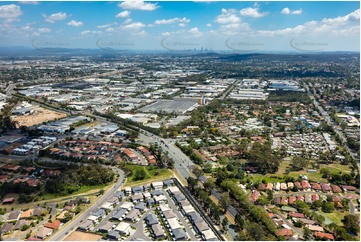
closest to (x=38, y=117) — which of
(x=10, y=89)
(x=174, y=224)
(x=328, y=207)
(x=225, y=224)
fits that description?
(x=10, y=89)

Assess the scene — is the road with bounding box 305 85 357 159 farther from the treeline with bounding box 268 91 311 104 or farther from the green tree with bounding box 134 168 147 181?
the green tree with bounding box 134 168 147 181

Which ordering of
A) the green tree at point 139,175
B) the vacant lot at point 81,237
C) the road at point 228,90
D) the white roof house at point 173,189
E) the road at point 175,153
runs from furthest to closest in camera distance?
the road at point 228,90, the road at point 175,153, the green tree at point 139,175, the white roof house at point 173,189, the vacant lot at point 81,237

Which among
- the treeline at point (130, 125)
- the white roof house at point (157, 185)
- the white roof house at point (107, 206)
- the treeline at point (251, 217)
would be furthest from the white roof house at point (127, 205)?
the treeline at point (130, 125)

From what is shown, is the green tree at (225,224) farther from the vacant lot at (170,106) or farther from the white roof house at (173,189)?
the vacant lot at (170,106)

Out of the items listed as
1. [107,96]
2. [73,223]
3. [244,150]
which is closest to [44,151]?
[73,223]

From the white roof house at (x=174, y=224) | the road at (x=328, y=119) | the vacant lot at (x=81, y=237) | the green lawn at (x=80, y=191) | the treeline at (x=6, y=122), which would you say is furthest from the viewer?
the treeline at (x=6, y=122)

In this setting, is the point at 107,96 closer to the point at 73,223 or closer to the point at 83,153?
the point at 83,153

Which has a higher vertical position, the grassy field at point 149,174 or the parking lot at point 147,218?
the grassy field at point 149,174
